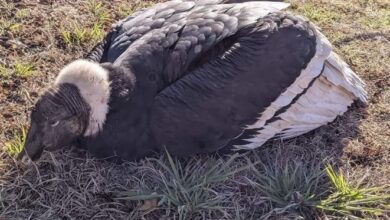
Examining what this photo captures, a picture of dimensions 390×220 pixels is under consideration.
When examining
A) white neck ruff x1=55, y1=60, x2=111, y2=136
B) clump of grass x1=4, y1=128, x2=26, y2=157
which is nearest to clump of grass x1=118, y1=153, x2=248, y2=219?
white neck ruff x1=55, y1=60, x2=111, y2=136

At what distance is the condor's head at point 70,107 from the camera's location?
157 inches

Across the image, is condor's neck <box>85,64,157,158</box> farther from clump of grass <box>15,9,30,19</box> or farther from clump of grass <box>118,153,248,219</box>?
clump of grass <box>15,9,30,19</box>

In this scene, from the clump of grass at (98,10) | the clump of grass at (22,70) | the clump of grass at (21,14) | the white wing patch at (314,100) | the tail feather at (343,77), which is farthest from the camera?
the clump of grass at (98,10)

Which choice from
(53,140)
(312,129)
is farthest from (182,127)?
(312,129)

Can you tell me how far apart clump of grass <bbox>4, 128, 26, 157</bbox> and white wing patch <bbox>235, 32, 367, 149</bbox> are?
5.70ft

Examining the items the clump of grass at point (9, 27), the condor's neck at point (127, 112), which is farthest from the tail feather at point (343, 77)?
the clump of grass at point (9, 27)

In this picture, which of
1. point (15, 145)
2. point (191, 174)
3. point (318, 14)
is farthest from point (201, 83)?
point (318, 14)

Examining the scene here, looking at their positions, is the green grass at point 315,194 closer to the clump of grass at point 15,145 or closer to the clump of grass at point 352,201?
the clump of grass at point 352,201

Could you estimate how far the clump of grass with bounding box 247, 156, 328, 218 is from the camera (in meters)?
4.05

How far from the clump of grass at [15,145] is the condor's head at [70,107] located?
21 centimetres

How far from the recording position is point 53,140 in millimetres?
4105

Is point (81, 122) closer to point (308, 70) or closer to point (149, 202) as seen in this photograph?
point (149, 202)

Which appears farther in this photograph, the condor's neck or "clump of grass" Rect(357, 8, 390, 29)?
"clump of grass" Rect(357, 8, 390, 29)

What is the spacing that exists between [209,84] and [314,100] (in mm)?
1006
